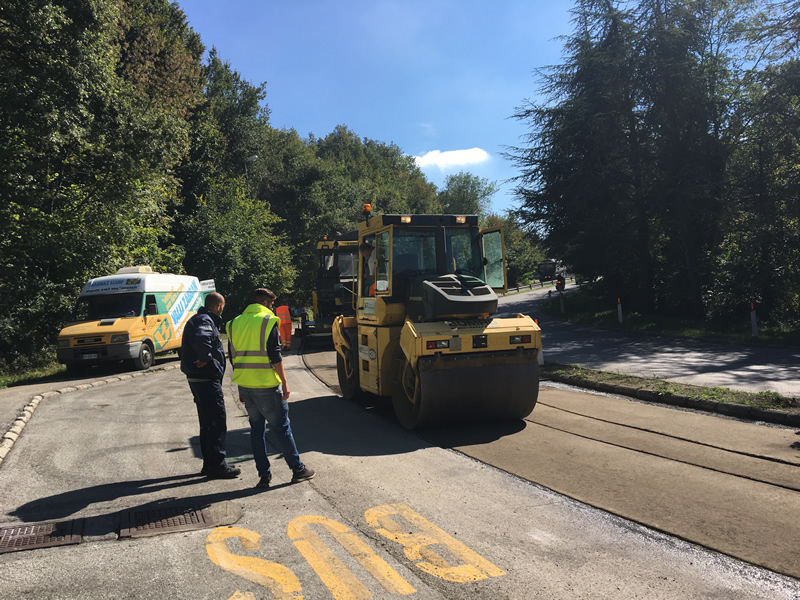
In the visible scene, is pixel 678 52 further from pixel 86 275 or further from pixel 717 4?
pixel 86 275

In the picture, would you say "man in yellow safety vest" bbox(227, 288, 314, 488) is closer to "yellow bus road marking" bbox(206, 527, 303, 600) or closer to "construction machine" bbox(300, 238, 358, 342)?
"yellow bus road marking" bbox(206, 527, 303, 600)

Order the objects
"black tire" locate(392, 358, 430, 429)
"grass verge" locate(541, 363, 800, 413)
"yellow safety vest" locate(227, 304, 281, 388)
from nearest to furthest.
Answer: "yellow safety vest" locate(227, 304, 281, 388) → "black tire" locate(392, 358, 430, 429) → "grass verge" locate(541, 363, 800, 413)

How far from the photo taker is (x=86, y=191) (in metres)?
19.1

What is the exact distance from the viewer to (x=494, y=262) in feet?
30.5

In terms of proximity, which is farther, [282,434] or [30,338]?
[30,338]

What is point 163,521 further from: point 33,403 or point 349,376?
point 33,403

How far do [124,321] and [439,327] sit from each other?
11.4m

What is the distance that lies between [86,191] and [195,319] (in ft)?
50.7

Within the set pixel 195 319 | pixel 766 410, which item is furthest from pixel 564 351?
pixel 195 319

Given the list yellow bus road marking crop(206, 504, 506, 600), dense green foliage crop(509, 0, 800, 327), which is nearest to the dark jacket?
yellow bus road marking crop(206, 504, 506, 600)

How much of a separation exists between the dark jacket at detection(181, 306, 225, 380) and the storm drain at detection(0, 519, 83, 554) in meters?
1.76

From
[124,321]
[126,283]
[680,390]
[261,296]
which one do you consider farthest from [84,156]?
[680,390]

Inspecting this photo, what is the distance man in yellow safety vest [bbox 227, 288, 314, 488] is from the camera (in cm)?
587

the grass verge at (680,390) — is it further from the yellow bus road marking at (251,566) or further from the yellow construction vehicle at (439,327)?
the yellow bus road marking at (251,566)
